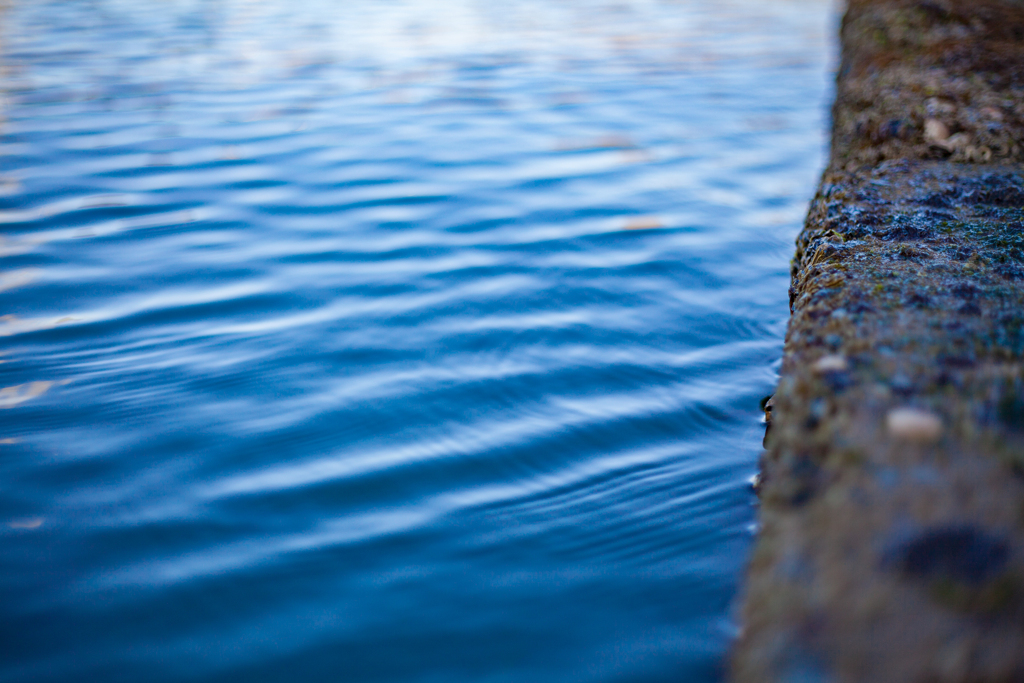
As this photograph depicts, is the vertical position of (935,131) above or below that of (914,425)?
above

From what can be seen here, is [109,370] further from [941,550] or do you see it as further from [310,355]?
[941,550]

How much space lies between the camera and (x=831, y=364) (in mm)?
1423

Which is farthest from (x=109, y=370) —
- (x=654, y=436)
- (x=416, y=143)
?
(x=416, y=143)

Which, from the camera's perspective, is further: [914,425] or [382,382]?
[382,382]

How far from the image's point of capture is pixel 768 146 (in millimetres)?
5113

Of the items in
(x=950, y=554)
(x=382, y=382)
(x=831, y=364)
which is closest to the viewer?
(x=950, y=554)

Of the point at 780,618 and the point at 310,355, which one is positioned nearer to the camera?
the point at 780,618

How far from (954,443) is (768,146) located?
4.37 metres

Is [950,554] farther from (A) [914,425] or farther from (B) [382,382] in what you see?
(B) [382,382]

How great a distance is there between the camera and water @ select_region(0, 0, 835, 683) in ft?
4.83

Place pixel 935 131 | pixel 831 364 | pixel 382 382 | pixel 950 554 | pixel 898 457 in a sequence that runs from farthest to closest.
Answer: pixel 935 131 → pixel 382 382 → pixel 831 364 → pixel 898 457 → pixel 950 554

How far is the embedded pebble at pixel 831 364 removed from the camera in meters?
1.40

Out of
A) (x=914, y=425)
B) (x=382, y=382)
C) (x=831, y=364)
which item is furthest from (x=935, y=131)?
(x=382, y=382)

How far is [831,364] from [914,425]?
23 cm
